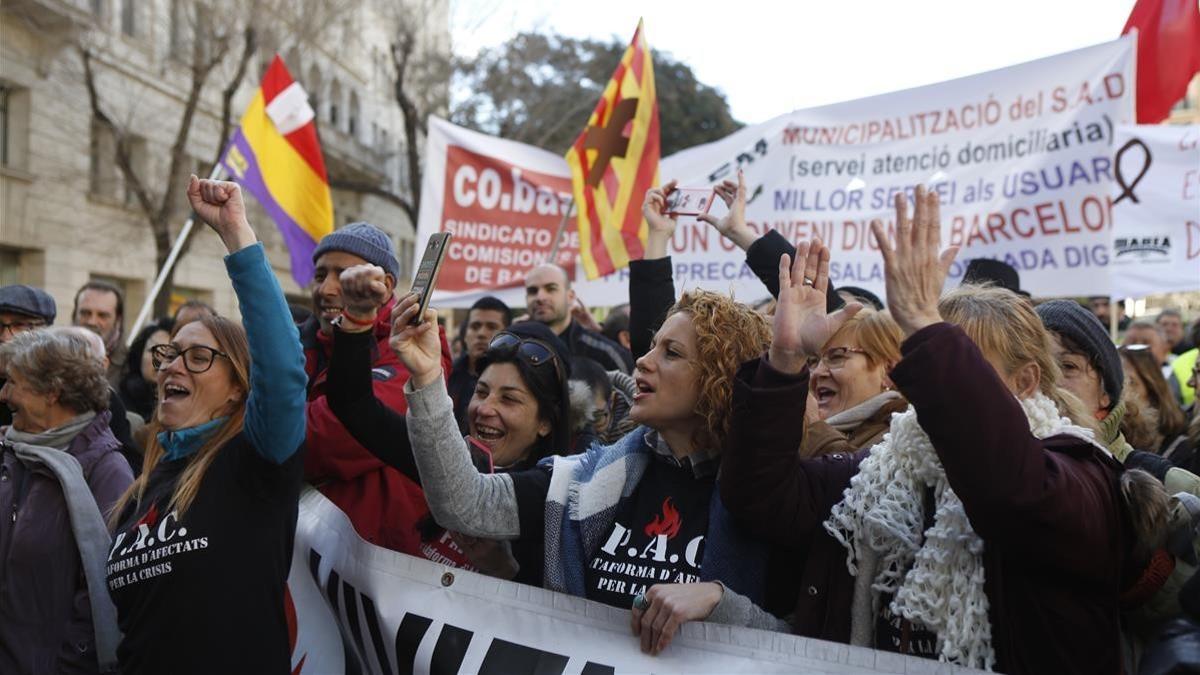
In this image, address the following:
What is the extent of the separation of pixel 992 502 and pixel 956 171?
477 centimetres

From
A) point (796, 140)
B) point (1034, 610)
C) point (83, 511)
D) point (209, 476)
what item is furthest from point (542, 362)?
point (796, 140)

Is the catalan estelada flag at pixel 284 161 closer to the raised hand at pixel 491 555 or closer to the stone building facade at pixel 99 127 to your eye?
the raised hand at pixel 491 555

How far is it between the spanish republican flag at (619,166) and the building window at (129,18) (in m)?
15.5

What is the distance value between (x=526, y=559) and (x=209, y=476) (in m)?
0.77

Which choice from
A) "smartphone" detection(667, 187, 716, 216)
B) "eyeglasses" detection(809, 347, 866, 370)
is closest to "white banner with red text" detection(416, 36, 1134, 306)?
"smartphone" detection(667, 187, 716, 216)

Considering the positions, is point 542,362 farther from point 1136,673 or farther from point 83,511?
point 1136,673

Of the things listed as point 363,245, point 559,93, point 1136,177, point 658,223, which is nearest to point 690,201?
point 658,223

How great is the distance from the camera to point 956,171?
20.2ft

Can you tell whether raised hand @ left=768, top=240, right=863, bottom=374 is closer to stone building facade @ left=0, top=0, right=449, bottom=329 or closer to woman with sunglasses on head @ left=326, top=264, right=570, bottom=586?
woman with sunglasses on head @ left=326, top=264, right=570, bottom=586

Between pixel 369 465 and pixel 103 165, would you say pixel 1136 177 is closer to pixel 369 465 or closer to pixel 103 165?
pixel 369 465

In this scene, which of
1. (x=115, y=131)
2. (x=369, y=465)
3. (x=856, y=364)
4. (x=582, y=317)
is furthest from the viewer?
(x=115, y=131)

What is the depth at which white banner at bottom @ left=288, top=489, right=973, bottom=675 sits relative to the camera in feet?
6.89

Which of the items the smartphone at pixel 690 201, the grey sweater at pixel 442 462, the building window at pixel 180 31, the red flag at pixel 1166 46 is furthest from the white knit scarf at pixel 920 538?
the building window at pixel 180 31

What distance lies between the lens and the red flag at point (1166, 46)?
5957 mm
